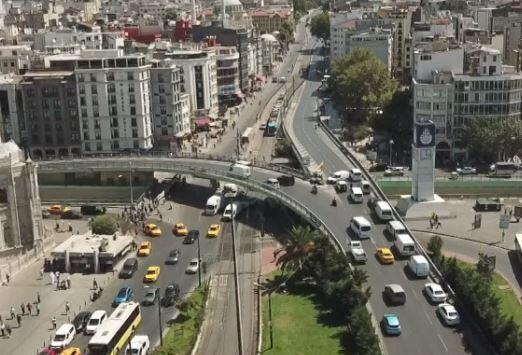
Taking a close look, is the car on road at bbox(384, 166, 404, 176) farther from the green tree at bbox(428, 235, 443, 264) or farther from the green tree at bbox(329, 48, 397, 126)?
the green tree at bbox(428, 235, 443, 264)

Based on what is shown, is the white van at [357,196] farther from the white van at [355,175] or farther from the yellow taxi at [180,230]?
the yellow taxi at [180,230]

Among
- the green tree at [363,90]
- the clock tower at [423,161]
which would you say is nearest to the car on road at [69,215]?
the clock tower at [423,161]

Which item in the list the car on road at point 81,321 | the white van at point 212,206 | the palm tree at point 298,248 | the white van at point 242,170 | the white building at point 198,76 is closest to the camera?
the car on road at point 81,321

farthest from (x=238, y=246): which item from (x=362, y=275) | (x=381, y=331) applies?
(x=381, y=331)

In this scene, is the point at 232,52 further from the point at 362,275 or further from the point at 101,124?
the point at 362,275

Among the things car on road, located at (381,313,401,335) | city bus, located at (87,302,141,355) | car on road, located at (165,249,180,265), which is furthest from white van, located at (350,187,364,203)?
city bus, located at (87,302,141,355)
